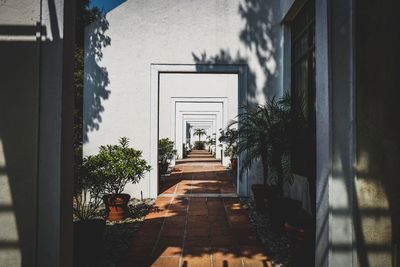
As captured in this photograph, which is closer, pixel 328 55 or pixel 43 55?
pixel 43 55

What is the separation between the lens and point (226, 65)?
6098 mm

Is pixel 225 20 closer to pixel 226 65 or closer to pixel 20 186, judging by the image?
pixel 226 65

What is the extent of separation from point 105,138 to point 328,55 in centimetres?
482

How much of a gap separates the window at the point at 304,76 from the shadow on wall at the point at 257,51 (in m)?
0.49

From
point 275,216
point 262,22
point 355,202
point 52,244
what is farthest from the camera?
point 262,22

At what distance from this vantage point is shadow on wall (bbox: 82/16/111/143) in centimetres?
603

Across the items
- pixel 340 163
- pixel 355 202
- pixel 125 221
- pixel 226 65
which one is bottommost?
pixel 125 221

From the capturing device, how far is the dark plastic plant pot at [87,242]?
2885 mm

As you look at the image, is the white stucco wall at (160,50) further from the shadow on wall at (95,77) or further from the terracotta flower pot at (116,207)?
the terracotta flower pot at (116,207)

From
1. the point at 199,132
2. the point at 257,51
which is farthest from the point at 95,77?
the point at 199,132

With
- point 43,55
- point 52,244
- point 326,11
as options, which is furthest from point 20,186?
point 326,11

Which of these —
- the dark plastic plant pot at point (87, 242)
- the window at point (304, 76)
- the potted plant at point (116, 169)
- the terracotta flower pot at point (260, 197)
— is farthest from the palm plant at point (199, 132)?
the dark plastic plant pot at point (87, 242)

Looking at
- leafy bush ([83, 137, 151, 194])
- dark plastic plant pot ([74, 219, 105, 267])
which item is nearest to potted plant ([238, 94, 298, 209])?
leafy bush ([83, 137, 151, 194])

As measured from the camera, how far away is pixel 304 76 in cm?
483
